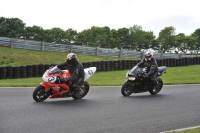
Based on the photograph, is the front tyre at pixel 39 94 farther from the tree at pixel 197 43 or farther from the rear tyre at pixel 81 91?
the tree at pixel 197 43

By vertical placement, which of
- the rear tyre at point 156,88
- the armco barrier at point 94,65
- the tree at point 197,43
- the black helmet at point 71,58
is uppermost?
the tree at point 197,43


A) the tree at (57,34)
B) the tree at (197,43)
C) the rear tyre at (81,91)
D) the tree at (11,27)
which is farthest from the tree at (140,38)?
the rear tyre at (81,91)

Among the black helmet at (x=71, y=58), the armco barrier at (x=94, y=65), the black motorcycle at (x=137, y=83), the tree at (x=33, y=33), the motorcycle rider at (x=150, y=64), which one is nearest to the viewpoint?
the black helmet at (x=71, y=58)

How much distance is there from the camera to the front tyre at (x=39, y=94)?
10615 millimetres

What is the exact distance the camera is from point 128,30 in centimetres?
→ 10494

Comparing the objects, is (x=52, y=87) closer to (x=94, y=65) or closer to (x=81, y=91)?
(x=81, y=91)

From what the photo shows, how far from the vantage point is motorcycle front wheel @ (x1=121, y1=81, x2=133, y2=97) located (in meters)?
12.8

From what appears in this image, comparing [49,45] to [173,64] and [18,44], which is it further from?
[173,64]

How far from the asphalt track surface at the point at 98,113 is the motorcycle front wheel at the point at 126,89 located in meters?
0.25

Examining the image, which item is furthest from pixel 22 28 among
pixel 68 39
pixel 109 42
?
pixel 109 42

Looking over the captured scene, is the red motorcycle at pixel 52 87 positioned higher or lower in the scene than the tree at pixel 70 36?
lower

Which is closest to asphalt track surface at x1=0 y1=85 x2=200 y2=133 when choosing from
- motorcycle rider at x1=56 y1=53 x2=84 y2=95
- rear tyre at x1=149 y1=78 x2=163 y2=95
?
motorcycle rider at x1=56 y1=53 x2=84 y2=95

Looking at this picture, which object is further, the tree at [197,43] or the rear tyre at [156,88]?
the tree at [197,43]

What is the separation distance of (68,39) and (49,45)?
68362mm
